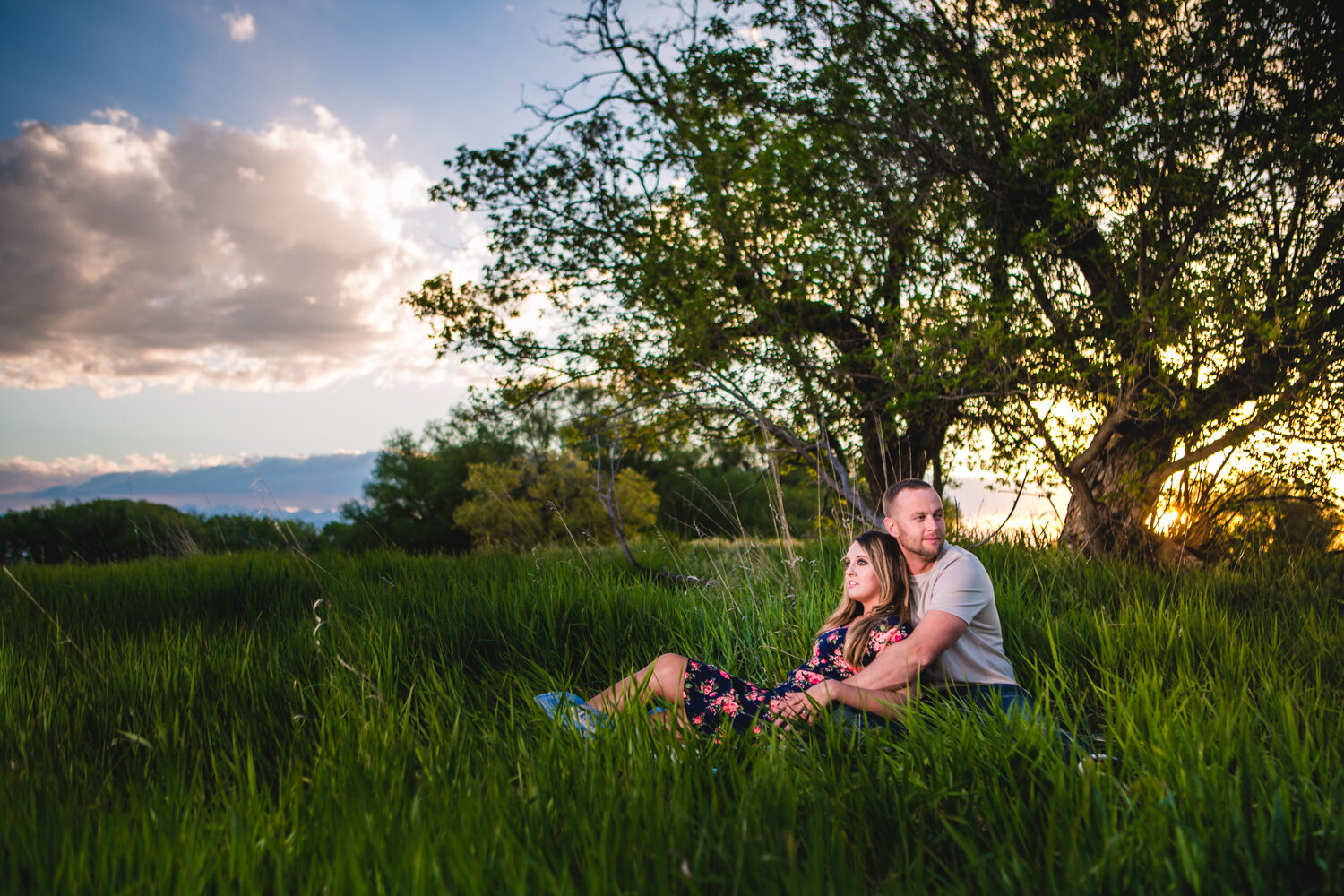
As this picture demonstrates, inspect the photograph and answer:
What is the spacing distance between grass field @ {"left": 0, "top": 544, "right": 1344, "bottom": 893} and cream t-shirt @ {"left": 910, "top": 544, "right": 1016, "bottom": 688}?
0.42 metres

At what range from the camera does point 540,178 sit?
10.4 meters

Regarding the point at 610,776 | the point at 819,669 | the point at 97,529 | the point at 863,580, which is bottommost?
the point at 819,669

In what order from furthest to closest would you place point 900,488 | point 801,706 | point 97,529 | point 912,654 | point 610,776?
1. point 97,529
2. point 900,488
3. point 912,654
4. point 801,706
5. point 610,776

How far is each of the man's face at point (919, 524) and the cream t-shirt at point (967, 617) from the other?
82mm

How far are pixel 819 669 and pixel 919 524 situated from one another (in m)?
0.80

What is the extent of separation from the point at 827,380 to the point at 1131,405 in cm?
313

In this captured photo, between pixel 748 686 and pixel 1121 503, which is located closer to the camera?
pixel 748 686

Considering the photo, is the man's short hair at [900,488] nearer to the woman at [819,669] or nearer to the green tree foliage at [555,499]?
the woman at [819,669]

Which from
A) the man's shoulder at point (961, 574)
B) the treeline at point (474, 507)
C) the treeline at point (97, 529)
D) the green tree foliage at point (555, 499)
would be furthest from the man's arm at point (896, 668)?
the green tree foliage at point (555, 499)

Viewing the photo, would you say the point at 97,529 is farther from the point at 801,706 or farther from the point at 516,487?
the point at 801,706

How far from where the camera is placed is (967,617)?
2775 mm

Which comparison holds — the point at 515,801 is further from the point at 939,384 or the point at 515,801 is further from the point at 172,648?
the point at 939,384

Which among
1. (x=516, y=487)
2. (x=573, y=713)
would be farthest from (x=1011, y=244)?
(x=516, y=487)

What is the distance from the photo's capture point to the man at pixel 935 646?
261cm
